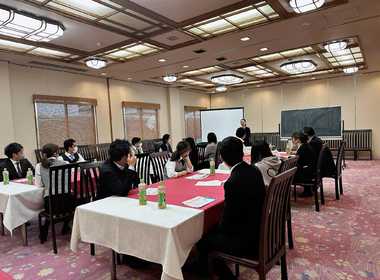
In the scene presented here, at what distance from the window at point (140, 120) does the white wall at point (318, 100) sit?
143 inches

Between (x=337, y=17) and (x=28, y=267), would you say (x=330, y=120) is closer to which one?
(x=337, y=17)

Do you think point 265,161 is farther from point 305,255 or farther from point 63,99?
point 63,99

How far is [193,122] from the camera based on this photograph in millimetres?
10891

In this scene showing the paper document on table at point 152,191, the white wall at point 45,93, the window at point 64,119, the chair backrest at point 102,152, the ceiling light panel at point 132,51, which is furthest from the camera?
the chair backrest at point 102,152

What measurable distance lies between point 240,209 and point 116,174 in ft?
3.77

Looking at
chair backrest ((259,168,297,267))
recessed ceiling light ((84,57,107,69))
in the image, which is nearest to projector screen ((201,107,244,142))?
recessed ceiling light ((84,57,107,69))

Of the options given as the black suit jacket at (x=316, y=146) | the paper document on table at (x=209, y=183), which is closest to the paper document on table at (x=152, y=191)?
the paper document on table at (x=209, y=183)

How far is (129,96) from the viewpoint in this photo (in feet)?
26.9

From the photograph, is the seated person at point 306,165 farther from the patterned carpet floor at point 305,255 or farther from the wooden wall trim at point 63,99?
the wooden wall trim at point 63,99

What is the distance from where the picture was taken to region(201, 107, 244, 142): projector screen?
9.15 metres

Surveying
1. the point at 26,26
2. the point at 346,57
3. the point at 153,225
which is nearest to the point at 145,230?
the point at 153,225

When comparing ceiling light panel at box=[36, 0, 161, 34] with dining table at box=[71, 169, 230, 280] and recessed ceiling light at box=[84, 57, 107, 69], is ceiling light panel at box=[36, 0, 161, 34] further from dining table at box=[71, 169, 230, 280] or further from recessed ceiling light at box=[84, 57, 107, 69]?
dining table at box=[71, 169, 230, 280]

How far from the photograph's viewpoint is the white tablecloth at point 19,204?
8.89ft

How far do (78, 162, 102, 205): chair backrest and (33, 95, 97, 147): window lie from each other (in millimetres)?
3876
